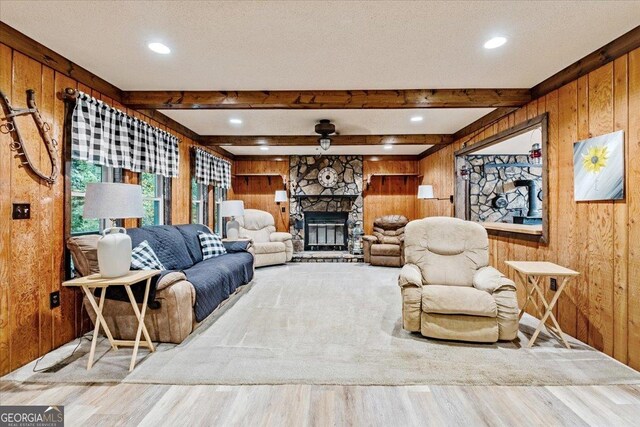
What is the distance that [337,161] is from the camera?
7207 millimetres

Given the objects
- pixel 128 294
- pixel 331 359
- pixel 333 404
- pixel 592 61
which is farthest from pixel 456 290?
pixel 128 294

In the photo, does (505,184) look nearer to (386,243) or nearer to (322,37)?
(386,243)

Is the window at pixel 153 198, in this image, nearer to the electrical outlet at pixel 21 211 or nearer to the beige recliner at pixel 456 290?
the electrical outlet at pixel 21 211

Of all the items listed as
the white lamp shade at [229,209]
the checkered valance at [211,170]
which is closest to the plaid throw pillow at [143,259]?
the white lamp shade at [229,209]

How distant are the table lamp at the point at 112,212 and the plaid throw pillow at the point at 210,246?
1.76 metres

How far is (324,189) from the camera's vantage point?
7.19m

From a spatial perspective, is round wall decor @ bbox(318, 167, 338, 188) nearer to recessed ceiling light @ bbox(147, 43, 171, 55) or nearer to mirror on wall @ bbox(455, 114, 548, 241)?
mirror on wall @ bbox(455, 114, 548, 241)

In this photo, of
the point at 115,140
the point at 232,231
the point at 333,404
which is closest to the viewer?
the point at 333,404

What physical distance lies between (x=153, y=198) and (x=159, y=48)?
228 cm

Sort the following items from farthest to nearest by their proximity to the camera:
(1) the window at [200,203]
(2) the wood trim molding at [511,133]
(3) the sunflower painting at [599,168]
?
(1) the window at [200,203]
(2) the wood trim molding at [511,133]
(3) the sunflower painting at [599,168]

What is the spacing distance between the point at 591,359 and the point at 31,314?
13.7 ft

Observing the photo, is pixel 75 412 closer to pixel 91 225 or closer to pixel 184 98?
pixel 91 225

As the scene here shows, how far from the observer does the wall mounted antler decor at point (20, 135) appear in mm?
2152

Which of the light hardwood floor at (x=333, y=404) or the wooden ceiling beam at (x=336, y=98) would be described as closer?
the light hardwood floor at (x=333, y=404)
